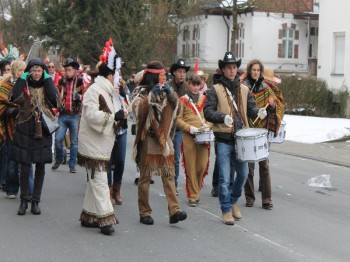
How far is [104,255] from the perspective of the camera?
6688 mm

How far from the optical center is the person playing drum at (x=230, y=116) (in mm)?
8070

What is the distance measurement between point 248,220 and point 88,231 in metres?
2.09

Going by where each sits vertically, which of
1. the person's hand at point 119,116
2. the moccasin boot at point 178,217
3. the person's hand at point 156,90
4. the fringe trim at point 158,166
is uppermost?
the person's hand at point 156,90

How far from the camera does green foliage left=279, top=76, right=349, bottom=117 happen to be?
85.8 feet

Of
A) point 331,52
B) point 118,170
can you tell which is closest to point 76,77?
point 118,170

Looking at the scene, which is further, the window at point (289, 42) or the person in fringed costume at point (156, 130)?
the window at point (289, 42)

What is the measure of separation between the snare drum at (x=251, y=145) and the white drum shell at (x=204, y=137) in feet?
4.19

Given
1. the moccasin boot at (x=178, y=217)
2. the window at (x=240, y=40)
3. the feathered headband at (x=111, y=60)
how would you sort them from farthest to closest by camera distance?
the window at (x=240, y=40)
the moccasin boot at (x=178, y=217)
the feathered headband at (x=111, y=60)

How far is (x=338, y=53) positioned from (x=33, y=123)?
22.7m

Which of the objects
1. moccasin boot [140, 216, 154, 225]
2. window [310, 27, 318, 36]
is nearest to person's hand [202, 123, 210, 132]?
moccasin boot [140, 216, 154, 225]

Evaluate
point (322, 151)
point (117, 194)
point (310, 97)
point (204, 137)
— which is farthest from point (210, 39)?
point (117, 194)

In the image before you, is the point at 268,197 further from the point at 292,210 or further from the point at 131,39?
the point at 131,39

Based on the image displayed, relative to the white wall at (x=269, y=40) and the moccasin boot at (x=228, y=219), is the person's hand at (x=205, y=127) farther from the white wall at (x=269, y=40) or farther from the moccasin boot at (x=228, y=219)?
the white wall at (x=269, y=40)

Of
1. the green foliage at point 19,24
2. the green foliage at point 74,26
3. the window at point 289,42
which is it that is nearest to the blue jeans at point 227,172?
the green foliage at point 74,26
